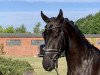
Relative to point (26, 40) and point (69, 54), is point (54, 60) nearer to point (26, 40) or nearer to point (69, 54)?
point (69, 54)

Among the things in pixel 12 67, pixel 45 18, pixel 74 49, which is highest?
pixel 45 18

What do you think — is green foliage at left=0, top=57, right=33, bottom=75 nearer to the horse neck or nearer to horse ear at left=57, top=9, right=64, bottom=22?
the horse neck

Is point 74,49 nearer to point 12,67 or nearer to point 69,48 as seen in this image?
point 69,48

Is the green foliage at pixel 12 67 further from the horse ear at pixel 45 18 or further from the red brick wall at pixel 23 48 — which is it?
the red brick wall at pixel 23 48

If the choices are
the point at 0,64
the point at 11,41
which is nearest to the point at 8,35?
the point at 11,41

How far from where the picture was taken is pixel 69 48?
5.44 m

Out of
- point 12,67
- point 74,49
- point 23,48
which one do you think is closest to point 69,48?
point 74,49

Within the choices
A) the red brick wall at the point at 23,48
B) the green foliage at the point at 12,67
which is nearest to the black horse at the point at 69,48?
the green foliage at the point at 12,67

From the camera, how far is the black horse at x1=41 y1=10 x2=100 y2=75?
17.0 feet

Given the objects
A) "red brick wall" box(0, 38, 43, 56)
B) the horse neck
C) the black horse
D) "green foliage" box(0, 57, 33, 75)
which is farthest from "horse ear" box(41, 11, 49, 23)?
"red brick wall" box(0, 38, 43, 56)

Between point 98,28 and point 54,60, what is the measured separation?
2667 inches

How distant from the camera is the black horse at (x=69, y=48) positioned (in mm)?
5180

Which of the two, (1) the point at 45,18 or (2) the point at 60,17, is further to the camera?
(1) the point at 45,18

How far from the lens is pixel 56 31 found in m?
5.24
